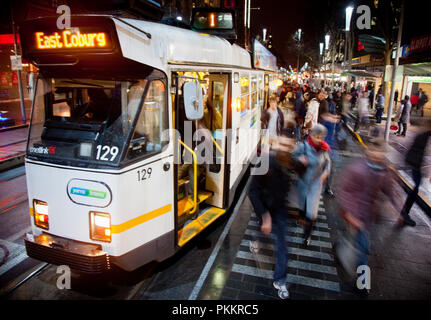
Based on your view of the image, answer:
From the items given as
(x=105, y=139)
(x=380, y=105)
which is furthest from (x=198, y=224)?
(x=380, y=105)

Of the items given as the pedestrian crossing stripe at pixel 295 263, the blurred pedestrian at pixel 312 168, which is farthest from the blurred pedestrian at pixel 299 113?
the pedestrian crossing stripe at pixel 295 263

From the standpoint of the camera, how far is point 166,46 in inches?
160

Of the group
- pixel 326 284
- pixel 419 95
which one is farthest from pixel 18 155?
pixel 419 95

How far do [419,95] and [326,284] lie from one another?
24.3m

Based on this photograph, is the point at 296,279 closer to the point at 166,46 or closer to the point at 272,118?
the point at 166,46

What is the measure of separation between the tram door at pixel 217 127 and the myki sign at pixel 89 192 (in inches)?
106

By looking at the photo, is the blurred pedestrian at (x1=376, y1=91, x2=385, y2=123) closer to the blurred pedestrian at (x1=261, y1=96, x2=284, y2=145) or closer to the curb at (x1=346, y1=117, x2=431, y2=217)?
the curb at (x1=346, y1=117, x2=431, y2=217)

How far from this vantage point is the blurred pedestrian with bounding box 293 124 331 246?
5156 millimetres

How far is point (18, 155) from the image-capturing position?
10.3 metres

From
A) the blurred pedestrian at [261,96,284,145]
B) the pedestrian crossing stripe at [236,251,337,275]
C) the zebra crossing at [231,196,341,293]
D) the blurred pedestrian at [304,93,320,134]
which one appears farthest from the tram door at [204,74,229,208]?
the blurred pedestrian at [304,93,320,134]

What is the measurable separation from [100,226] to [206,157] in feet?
8.84

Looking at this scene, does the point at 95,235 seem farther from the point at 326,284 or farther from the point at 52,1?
the point at 52,1

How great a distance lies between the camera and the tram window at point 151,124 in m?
3.79

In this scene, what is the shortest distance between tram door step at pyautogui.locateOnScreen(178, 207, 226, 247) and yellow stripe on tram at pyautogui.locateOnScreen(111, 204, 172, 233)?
0.71 meters
